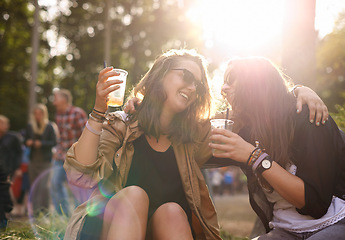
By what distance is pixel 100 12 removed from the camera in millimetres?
18203

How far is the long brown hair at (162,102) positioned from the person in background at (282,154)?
0.35 metres

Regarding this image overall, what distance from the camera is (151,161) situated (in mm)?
2842

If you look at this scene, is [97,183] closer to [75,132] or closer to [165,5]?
[75,132]

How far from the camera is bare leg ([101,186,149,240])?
229 centimetres

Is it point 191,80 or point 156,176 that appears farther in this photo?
point 191,80

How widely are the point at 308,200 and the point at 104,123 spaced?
56.8 inches

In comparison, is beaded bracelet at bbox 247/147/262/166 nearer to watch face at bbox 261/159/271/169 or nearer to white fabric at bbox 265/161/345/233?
watch face at bbox 261/159/271/169

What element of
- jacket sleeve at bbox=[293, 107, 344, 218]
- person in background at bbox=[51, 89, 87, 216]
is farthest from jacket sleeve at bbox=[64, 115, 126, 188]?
person in background at bbox=[51, 89, 87, 216]

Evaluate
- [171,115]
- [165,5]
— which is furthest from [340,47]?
[171,115]

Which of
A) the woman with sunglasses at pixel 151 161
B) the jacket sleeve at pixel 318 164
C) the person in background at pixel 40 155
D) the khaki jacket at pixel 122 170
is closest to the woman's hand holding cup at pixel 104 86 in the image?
the woman with sunglasses at pixel 151 161

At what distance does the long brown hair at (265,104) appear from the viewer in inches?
95.7

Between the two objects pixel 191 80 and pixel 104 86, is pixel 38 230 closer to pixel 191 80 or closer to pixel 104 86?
pixel 104 86

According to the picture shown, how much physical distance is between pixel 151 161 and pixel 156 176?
116 mm

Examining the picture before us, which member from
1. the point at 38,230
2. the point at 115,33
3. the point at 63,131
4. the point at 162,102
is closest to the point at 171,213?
the point at 162,102
